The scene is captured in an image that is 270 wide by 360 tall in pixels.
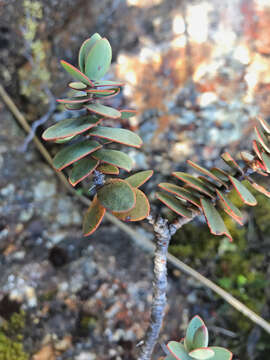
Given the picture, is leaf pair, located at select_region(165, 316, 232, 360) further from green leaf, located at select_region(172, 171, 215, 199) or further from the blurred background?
the blurred background

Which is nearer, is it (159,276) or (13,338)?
(159,276)

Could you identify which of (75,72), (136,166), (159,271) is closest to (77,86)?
(75,72)

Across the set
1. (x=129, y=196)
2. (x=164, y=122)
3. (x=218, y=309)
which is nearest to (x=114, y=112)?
(x=129, y=196)

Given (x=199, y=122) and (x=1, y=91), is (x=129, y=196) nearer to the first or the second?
(x=199, y=122)

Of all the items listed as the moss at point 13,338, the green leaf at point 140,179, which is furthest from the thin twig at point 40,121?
the green leaf at point 140,179

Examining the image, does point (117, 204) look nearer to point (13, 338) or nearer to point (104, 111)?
point (104, 111)

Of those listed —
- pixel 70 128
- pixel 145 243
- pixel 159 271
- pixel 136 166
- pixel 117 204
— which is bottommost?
pixel 145 243

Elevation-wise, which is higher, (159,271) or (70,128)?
(70,128)

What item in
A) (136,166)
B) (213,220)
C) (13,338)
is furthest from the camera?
(136,166)
